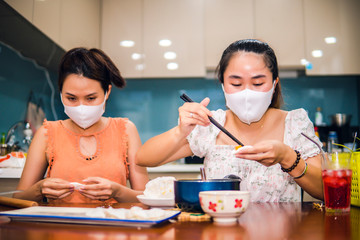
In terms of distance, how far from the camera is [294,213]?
84cm

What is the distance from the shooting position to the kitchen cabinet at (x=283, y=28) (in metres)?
3.28

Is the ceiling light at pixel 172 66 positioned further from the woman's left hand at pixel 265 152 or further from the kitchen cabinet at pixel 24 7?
the woman's left hand at pixel 265 152

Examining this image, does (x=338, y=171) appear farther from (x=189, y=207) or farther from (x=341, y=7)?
(x=341, y=7)

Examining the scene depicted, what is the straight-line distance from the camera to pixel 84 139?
1611 millimetres

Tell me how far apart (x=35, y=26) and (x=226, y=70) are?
1.47 meters

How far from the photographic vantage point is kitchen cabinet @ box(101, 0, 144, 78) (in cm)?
339

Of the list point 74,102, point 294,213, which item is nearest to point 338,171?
point 294,213

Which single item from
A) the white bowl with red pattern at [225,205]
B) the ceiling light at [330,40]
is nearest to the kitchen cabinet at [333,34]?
the ceiling light at [330,40]

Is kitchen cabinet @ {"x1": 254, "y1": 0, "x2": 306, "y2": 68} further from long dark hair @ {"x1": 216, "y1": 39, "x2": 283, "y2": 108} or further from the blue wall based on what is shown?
long dark hair @ {"x1": 216, "y1": 39, "x2": 283, "y2": 108}

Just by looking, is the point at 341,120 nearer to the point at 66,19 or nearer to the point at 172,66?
the point at 172,66

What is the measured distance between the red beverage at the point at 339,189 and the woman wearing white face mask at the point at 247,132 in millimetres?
267

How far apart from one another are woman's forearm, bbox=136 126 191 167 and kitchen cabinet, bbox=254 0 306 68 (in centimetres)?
233

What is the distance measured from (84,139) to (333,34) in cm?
275

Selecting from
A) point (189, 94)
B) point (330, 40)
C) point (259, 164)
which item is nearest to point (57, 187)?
point (259, 164)
